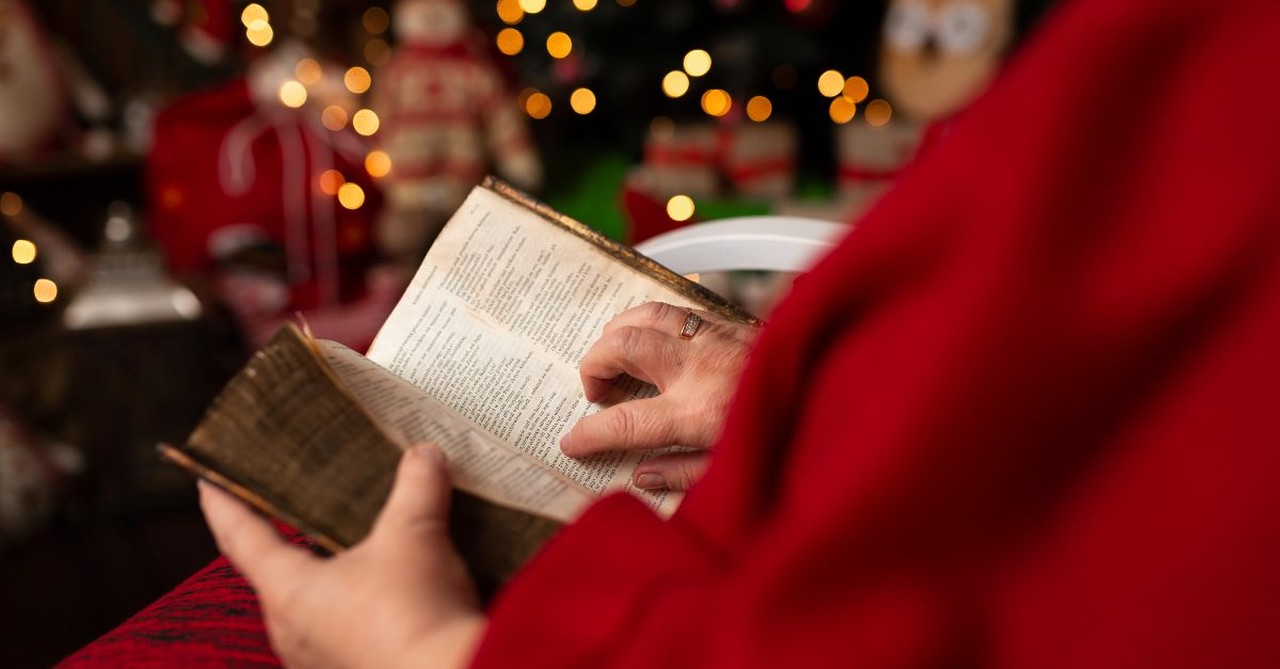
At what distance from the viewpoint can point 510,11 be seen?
2.44 metres

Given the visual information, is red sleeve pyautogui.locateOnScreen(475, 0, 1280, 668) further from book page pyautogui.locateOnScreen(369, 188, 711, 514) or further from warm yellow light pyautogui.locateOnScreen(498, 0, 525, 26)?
warm yellow light pyautogui.locateOnScreen(498, 0, 525, 26)

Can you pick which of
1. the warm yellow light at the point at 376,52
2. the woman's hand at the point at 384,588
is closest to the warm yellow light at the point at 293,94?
the warm yellow light at the point at 376,52

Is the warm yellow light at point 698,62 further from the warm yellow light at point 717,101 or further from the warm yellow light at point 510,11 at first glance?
the warm yellow light at point 510,11

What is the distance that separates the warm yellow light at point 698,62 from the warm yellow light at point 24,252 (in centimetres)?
140

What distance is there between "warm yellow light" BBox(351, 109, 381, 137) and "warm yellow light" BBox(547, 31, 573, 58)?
461 mm

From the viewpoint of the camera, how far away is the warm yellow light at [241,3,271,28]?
206 centimetres

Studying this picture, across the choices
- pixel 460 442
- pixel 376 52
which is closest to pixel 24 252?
pixel 376 52

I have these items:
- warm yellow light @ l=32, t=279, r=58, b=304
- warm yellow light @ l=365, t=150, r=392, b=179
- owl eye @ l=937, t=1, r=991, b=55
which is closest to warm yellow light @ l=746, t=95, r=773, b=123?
owl eye @ l=937, t=1, r=991, b=55

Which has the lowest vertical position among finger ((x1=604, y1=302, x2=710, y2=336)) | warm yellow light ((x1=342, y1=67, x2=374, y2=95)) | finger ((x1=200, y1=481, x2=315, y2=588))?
finger ((x1=200, y1=481, x2=315, y2=588))

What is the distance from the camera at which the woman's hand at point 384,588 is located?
0.37m

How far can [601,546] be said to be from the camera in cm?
35

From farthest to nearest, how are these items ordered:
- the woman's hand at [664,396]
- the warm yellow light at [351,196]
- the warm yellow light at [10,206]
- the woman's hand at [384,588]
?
the warm yellow light at [351,196]
the warm yellow light at [10,206]
the woman's hand at [664,396]
the woman's hand at [384,588]

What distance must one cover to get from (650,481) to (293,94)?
62.5 inches

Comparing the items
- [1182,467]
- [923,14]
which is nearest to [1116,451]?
[1182,467]
